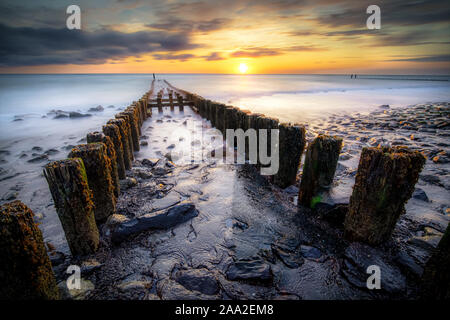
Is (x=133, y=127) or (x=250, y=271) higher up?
(x=133, y=127)

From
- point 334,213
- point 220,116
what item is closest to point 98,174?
point 334,213

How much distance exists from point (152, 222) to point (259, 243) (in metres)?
1.54

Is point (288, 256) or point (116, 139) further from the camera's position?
point (116, 139)

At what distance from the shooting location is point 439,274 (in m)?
1.72

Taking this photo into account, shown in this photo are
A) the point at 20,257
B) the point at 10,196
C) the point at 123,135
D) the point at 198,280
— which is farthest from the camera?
the point at 123,135

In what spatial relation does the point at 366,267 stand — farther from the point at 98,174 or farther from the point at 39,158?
the point at 39,158

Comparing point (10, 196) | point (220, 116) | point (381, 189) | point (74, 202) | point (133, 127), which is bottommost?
point (10, 196)

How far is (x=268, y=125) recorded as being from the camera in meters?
3.98

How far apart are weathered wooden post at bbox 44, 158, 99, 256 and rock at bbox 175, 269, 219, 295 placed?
1172 mm

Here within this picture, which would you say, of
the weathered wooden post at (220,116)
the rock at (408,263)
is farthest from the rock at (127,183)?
the rock at (408,263)

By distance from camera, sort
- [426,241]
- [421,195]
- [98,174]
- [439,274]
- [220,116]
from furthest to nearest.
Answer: [220,116], [421,195], [98,174], [426,241], [439,274]

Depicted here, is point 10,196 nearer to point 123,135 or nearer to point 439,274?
point 123,135

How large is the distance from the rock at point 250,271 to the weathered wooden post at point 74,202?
1711 mm

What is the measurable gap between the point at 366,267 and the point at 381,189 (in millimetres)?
864
